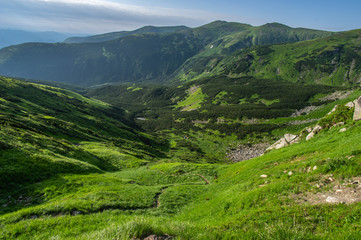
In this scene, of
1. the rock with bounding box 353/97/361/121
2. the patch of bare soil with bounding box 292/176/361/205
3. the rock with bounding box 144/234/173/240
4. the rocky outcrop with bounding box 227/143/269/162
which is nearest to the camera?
the rock with bounding box 144/234/173/240

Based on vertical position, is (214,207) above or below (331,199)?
below

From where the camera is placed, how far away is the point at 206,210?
59.2ft

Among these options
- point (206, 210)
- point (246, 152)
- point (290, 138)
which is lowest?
point (246, 152)

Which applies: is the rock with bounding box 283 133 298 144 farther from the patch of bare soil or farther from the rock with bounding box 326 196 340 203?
the rock with bounding box 326 196 340 203

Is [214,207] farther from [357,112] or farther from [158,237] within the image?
[357,112]

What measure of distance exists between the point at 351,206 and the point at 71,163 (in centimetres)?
4188

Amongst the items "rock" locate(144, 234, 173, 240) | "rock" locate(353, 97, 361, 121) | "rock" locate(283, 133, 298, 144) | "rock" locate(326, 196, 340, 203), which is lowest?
"rock" locate(283, 133, 298, 144)

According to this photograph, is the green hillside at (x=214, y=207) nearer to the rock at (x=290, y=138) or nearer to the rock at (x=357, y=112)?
the rock at (x=357, y=112)

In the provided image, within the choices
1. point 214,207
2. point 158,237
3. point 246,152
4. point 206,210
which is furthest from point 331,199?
point 246,152

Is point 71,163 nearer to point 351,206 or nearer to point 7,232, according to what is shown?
point 7,232

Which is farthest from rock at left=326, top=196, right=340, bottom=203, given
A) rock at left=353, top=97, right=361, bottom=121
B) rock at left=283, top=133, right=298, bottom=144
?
rock at left=283, top=133, right=298, bottom=144

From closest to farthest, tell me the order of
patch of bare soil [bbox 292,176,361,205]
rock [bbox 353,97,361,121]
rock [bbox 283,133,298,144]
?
1. patch of bare soil [bbox 292,176,361,205]
2. rock [bbox 353,97,361,121]
3. rock [bbox 283,133,298,144]

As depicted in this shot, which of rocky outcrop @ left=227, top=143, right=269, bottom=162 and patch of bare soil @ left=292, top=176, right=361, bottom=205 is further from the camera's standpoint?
rocky outcrop @ left=227, top=143, right=269, bottom=162

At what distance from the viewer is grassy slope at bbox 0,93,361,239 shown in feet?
25.7
